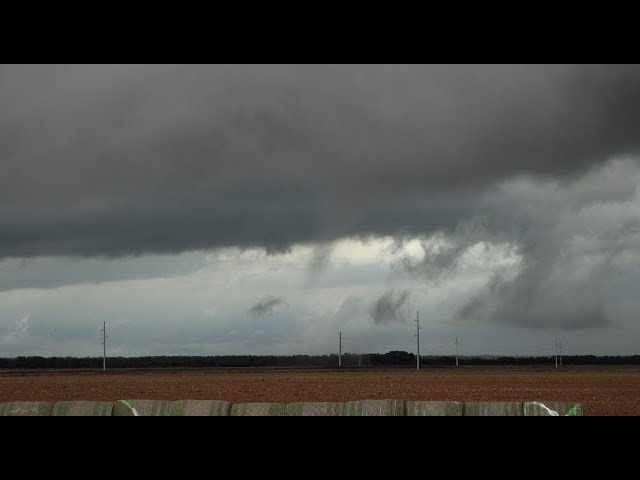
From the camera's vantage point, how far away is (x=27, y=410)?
6.55 m
